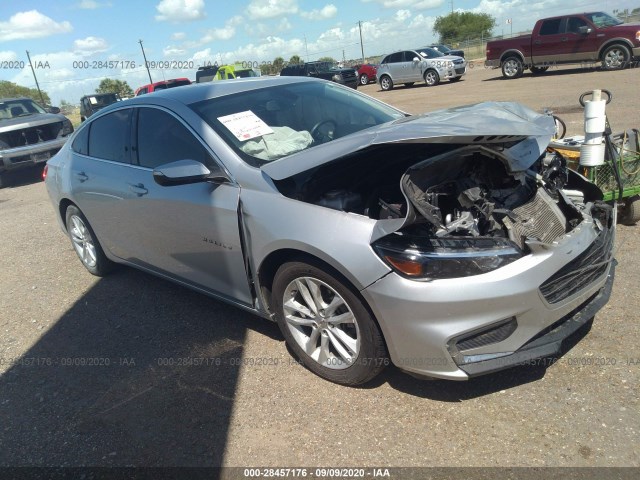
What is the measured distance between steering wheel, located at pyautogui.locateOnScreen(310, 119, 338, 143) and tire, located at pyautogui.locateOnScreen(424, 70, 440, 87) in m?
19.7

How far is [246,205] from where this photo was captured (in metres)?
3.04

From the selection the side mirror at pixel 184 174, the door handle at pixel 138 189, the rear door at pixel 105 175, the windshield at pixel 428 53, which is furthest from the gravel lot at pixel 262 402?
the windshield at pixel 428 53

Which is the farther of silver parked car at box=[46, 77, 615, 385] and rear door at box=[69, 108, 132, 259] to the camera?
rear door at box=[69, 108, 132, 259]

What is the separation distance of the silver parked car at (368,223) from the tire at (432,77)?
19.3 m

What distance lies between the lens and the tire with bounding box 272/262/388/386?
266 cm

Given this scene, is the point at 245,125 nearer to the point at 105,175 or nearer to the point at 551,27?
the point at 105,175

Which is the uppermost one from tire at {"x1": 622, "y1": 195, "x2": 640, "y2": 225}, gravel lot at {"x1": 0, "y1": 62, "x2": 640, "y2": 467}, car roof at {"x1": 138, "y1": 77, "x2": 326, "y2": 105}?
car roof at {"x1": 138, "y1": 77, "x2": 326, "y2": 105}

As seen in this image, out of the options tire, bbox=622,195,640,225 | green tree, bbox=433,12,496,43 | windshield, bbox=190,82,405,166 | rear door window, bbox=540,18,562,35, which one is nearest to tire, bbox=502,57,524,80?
rear door window, bbox=540,18,562,35

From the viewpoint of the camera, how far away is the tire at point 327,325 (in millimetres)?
2664

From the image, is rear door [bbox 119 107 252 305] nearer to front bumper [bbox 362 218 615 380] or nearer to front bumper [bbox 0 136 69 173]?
front bumper [bbox 362 218 615 380]

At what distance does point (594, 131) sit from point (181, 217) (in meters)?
3.30

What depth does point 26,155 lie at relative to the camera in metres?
11.4

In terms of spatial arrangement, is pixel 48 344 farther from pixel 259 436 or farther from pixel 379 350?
pixel 379 350

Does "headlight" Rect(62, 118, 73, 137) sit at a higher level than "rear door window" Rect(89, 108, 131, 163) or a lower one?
lower
